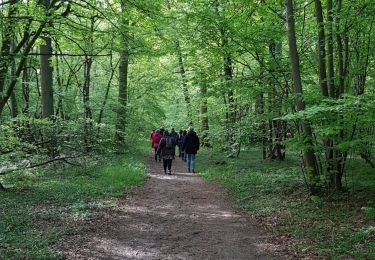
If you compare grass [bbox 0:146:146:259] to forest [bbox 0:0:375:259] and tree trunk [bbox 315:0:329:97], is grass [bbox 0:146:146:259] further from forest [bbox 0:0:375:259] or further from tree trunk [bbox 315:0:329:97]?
tree trunk [bbox 315:0:329:97]

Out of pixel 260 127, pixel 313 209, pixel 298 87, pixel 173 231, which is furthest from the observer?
pixel 260 127

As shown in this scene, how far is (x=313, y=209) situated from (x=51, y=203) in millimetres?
6552

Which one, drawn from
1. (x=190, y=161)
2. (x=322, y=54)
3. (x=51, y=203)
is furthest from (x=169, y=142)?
(x=322, y=54)

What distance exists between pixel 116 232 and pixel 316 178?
209 inches

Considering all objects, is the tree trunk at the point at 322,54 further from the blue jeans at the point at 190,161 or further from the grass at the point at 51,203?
the blue jeans at the point at 190,161

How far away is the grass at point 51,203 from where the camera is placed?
22.0 feet

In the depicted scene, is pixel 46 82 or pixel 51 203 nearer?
pixel 51 203

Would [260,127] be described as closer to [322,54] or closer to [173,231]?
[322,54]

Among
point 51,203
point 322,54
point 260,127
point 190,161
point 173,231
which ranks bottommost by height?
point 173,231

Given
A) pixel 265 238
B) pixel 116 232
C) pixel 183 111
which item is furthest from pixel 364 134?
pixel 183 111

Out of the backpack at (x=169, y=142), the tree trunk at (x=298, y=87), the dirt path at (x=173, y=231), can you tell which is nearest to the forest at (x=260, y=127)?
the tree trunk at (x=298, y=87)

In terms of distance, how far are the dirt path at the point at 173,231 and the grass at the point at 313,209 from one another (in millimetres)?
633

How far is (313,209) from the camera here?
29.3ft

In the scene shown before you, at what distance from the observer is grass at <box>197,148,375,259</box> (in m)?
6.55
